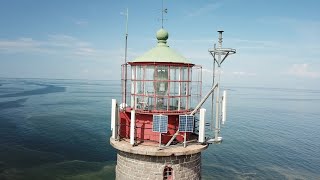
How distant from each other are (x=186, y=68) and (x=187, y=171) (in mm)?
3854

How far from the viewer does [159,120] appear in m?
10.7

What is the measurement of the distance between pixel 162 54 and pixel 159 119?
247 centimetres

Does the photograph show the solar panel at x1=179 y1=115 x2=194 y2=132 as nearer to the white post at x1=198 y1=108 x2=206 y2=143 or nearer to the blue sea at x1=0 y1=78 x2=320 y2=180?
the white post at x1=198 y1=108 x2=206 y2=143

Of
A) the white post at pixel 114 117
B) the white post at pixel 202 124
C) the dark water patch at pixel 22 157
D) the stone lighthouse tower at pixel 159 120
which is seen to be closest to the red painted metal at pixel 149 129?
the stone lighthouse tower at pixel 159 120

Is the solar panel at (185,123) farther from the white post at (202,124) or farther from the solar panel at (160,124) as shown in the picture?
the solar panel at (160,124)

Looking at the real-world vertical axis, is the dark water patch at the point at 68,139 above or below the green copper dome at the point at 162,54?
below

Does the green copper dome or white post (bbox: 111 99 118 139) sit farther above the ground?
the green copper dome

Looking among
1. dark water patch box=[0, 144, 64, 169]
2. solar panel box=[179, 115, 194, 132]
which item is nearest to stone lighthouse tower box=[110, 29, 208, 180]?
solar panel box=[179, 115, 194, 132]

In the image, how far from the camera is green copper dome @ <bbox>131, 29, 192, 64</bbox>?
11.1 m

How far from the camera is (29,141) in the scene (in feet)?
127

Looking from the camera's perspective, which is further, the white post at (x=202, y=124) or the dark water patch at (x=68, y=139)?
the dark water patch at (x=68, y=139)

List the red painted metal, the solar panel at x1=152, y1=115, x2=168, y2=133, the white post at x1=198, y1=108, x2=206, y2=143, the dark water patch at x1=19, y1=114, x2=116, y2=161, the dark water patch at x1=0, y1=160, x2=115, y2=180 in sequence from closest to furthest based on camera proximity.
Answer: the solar panel at x1=152, y1=115, x2=168, y2=133 → the white post at x1=198, y1=108, x2=206, y2=143 → the red painted metal → the dark water patch at x1=0, y1=160, x2=115, y2=180 → the dark water patch at x1=19, y1=114, x2=116, y2=161

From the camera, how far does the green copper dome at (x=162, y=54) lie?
11.1m

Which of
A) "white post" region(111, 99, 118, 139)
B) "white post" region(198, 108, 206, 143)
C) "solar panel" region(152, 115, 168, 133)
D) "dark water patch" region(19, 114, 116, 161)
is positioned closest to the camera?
"solar panel" region(152, 115, 168, 133)
